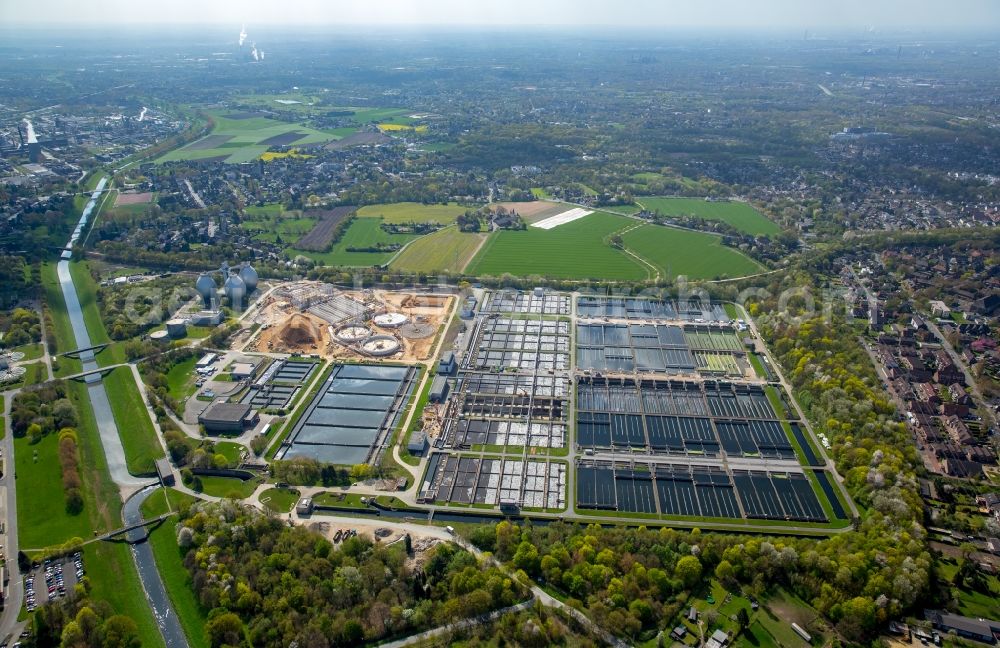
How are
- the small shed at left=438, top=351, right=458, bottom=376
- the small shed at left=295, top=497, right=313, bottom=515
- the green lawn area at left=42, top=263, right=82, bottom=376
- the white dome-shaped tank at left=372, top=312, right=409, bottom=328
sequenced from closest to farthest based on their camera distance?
1. the small shed at left=295, top=497, right=313, bottom=515
2. the small shed at left=438, top=351, right=458, bottom=376
3. the green lawn area at left=42, top=263, right=82, bottom=376
4. the white dome-shaped tank at left=372, top=312, right=409, bottom=328

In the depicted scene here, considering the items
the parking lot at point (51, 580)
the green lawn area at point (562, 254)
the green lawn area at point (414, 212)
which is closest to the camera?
the parking lot at point (51, 580)

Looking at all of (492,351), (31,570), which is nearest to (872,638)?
(492,351)

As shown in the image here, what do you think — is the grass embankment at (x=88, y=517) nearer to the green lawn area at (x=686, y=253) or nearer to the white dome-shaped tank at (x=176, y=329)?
the white dome-shaped tank at (x=176, y=329)

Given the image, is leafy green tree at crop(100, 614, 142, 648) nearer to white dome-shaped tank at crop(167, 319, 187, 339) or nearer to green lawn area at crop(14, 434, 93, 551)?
green lawn area at crop(14, 434, 93, 551)

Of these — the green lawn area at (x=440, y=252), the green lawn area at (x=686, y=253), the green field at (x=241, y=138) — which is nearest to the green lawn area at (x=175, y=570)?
the green lawn area at (x=440, y=252)

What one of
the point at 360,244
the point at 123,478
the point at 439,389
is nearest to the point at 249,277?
the point at 360,244

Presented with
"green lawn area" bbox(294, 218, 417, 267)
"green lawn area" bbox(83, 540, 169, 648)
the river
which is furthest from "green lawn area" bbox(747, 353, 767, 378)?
"green lawn area" bbox(83, 540, 169, 648)

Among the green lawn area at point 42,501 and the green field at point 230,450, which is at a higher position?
the green field at point 230,450
